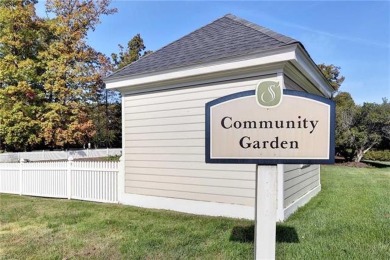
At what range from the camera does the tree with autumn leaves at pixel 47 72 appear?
22.6 metres

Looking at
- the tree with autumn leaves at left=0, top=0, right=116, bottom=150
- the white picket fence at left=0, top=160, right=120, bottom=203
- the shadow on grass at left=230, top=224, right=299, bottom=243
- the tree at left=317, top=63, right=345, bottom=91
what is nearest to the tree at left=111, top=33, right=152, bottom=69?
the tree with autumn leaves at left=0, top=0, right=116, bottom=150

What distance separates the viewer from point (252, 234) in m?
4.75

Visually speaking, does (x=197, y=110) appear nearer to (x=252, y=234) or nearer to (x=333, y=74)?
(x=252, y=234)

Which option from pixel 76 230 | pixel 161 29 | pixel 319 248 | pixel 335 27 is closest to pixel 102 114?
pixel 161 29

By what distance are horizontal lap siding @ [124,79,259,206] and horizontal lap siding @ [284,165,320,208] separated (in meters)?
0.76

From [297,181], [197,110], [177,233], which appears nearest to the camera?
[177,233]

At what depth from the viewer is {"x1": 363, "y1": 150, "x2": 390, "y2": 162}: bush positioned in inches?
960

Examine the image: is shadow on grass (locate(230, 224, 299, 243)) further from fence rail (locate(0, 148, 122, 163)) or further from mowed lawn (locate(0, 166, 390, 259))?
fence rail (locate(0, 148, 122, 163))

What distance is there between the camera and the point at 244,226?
517cm

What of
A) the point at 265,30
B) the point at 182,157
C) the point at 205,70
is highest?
the point at 265,30

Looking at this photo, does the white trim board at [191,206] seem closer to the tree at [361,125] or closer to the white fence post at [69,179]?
the white fence post at [69,179]

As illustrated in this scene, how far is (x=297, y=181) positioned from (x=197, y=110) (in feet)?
8.77

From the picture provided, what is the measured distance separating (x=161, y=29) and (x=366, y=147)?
56.2 feet

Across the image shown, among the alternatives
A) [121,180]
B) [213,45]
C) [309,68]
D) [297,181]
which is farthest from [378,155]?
[121,180]
